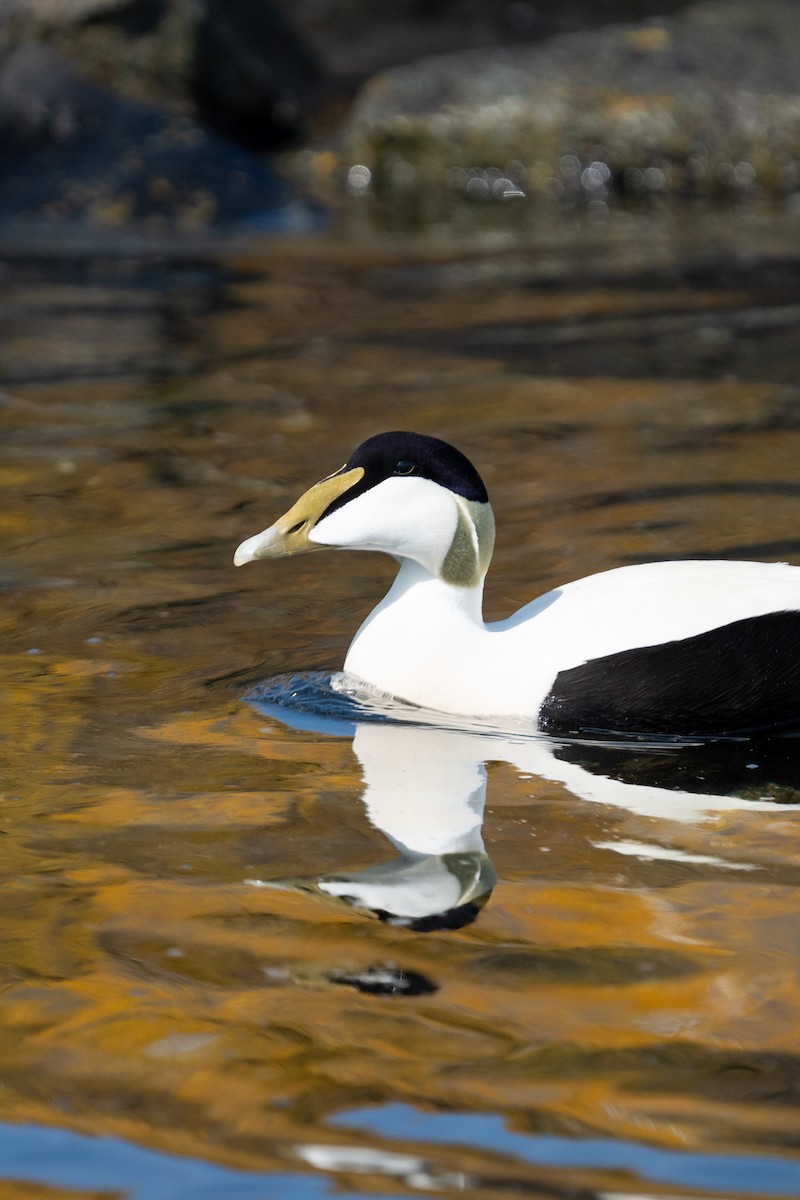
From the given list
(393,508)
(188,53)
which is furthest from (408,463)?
(188,53)

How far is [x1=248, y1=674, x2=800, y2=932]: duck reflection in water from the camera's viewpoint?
3021 millimetres

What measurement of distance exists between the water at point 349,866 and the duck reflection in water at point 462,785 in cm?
1

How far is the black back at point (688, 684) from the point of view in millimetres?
3701

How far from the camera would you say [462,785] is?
3.52m

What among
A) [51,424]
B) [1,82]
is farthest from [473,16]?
[51,424]

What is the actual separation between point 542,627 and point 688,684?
324 mm

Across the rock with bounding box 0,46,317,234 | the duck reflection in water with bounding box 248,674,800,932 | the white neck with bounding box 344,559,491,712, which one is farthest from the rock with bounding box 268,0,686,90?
the duck reflection in water with bounding box 248,674,800,932

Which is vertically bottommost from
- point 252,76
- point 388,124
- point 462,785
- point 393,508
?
point 462,785

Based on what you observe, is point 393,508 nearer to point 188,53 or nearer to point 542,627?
point 542,627

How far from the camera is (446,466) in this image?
12.7ft

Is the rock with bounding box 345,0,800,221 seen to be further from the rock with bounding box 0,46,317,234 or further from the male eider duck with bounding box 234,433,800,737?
the male eider duck with bounding box 234,433,800,737

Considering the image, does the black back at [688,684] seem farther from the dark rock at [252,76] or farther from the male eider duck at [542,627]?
the dark rock at [252,76]

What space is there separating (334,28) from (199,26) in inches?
189

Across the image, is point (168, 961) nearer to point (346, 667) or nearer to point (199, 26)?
point (346, 667)
